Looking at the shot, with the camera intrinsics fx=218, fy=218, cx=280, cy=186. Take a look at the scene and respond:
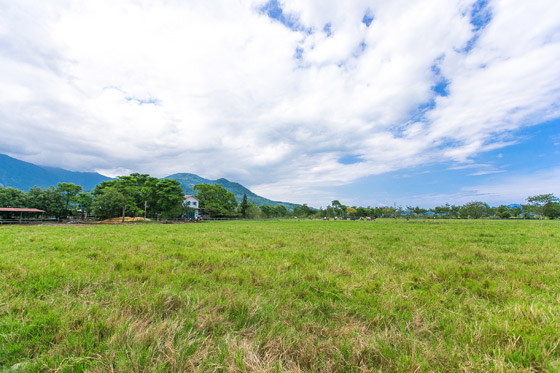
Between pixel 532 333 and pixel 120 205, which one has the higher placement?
pixel 120 205

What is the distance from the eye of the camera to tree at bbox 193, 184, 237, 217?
62094 millimetres

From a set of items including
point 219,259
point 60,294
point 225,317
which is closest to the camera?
point 225,317

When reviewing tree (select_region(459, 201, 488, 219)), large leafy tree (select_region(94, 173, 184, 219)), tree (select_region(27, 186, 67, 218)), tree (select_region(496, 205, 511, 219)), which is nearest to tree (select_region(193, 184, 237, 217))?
large leafy tree (select_region(94, 173, 184, 219))

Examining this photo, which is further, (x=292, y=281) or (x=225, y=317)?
(x=292, y=281)

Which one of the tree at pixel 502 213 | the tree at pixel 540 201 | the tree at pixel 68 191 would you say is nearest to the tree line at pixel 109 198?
the tree at pixel 68 191

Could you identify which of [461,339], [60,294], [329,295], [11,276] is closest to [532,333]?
[461,339]

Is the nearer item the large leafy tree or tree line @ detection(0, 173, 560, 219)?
tree line @ detection(0, 173, 560, 219)

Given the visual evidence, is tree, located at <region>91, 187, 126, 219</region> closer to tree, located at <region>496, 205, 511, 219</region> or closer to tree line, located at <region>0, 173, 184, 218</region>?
tree line, located at <region>0, 173, 184, 218</region>

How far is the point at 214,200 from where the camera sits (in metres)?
64.2

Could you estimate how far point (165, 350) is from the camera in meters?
2.00

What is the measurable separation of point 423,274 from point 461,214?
10199 centimetres

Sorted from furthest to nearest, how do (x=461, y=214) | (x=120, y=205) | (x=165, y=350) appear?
(x=461, y=214), (x=120, y=205), (x=165, y=350)

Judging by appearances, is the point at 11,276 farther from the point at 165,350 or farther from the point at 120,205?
the point at 120,205

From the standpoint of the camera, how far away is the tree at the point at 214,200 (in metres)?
62.1
